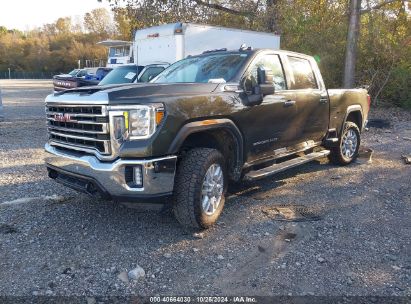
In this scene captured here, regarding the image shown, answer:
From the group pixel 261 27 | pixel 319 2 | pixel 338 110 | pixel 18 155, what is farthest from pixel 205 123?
pixel 261 27

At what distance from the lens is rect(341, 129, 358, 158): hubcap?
7539 mm

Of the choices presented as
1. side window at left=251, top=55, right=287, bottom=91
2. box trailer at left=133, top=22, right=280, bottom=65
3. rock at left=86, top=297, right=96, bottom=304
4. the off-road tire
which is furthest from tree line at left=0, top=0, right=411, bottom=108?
rock at left=86, top=297, right=96, bottom=304

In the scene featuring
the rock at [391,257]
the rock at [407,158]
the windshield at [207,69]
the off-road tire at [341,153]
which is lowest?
the rock at [407,158]

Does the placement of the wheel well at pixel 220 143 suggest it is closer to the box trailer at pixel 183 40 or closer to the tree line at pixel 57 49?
the box trailer at pixel 183 40

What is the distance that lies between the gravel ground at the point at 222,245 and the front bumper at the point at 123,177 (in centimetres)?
58

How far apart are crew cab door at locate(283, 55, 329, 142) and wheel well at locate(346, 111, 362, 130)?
1328 mm

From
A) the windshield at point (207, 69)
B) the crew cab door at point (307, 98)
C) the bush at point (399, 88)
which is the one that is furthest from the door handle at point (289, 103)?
the bush at point (399, 88)

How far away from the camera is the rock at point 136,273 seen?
3.59 m

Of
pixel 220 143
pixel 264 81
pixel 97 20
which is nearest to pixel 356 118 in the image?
pixel 264 81

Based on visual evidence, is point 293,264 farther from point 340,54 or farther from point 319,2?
point 319,2

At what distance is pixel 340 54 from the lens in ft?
54.7

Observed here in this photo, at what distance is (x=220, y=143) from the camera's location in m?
4.83

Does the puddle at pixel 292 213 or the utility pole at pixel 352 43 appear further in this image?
the utility pole at pixel 352 43

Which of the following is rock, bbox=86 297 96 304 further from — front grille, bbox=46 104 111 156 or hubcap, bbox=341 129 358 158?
hubcap, bbox=341 129 358 158
